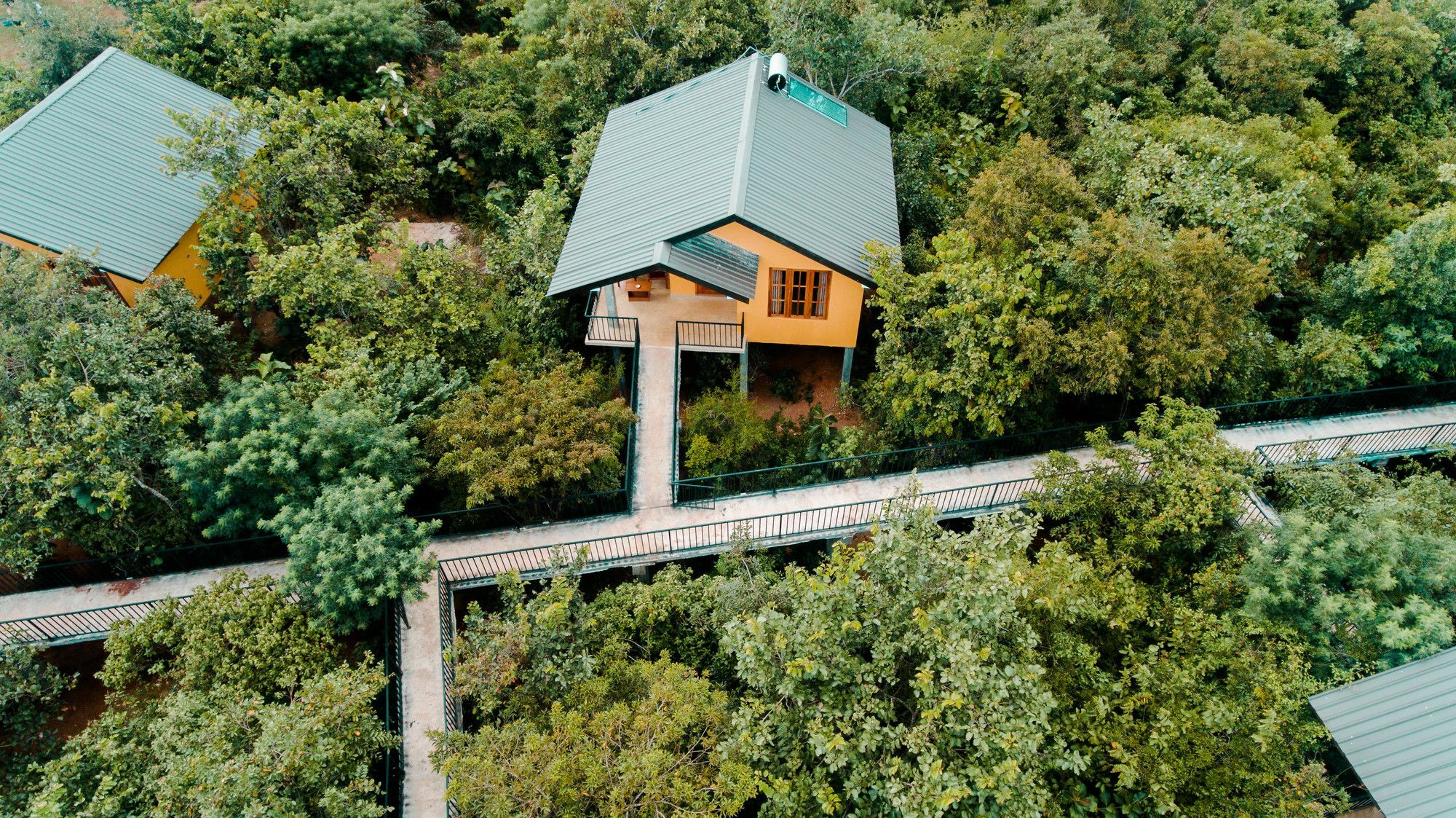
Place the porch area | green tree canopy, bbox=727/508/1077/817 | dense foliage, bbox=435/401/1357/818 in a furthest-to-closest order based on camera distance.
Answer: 1. the porch area
2. dense foliage, bbox=435/401/1357/818
3. green tree canopy, bbox=727/508/1077/817

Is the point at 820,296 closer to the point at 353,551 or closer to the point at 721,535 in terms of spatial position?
the point at 721,535

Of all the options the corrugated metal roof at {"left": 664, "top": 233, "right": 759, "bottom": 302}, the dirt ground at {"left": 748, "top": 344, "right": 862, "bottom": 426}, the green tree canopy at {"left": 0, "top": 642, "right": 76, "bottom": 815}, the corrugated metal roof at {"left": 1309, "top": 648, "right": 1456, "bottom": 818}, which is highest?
the corrugated metal roof at {"left": 664, "top": 233, "right": 759, "bottom": 302}

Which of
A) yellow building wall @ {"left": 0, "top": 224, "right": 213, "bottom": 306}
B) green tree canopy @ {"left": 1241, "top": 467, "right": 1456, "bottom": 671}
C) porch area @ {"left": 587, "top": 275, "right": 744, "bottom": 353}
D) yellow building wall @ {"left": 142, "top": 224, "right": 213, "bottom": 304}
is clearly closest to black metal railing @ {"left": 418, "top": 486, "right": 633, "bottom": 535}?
porch area @ {"left": 587, "top": 275, "right": 744, "bottom": 353}

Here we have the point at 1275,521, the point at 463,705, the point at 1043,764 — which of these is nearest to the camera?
the point at 1043,764

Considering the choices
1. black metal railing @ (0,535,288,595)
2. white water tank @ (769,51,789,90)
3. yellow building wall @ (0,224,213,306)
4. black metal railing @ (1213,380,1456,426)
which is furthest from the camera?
white water tank @ (769,51,789,90)

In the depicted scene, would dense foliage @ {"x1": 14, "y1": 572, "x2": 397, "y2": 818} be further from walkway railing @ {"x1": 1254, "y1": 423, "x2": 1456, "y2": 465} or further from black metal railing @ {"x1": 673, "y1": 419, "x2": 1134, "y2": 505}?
walkway railing @ {"x1": 1254, "y1": 423, "x2": 1456, "y2": 465}

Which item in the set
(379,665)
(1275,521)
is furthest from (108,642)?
(1275,521)

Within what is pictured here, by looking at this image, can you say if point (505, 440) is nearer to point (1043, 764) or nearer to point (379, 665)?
point (379, 665)
